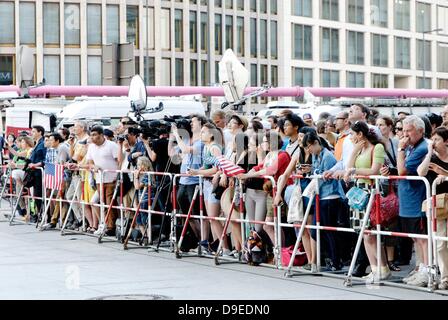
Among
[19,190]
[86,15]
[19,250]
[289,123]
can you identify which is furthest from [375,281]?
[86,15]

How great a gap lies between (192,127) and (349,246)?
12.1ft

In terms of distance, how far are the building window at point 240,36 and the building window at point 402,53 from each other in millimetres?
17877

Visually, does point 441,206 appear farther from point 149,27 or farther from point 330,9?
point 330,9

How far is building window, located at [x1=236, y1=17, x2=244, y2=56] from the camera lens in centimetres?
8456

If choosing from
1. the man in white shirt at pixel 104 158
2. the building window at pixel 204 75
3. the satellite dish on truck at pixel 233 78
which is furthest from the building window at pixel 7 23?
A: the man in white shirt at pixel 104 158

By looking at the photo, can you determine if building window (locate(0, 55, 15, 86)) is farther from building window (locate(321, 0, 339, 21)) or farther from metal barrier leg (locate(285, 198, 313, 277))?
metal barrier leg (locate(285, 198, 313, 277))

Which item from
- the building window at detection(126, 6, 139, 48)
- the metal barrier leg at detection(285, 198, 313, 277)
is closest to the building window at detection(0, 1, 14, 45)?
the building window at detection(126, 6, 139, 48)

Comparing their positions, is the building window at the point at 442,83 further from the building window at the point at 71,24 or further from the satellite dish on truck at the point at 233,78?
the satellite dish on truck at the point at 233,78

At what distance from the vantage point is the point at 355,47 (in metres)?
92.9

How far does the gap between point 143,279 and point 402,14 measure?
8718 cm

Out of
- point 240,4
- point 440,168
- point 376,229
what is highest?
point 240,4

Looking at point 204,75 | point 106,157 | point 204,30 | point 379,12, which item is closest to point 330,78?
point 379,12

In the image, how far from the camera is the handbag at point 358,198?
12.7 meters

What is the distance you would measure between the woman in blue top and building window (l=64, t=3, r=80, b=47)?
66023 millimetres
